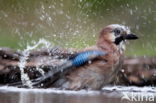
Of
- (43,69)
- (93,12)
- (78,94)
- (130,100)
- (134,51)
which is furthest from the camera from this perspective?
(93,12)

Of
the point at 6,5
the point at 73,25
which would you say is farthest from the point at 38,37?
the point at 6,5

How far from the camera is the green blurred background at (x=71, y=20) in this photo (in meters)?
11.6

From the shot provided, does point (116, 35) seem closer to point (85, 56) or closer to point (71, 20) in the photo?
point (85, 56)

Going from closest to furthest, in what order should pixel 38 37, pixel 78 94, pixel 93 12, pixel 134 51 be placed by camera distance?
1. pixel 78 94
2. pixel 134 51
3. pixel 38 37
4. pixel 93 12

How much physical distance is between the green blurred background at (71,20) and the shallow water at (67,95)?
353 centimetres

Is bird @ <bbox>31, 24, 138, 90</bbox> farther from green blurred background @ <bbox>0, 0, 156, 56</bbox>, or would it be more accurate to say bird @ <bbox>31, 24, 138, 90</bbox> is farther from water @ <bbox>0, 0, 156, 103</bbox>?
green blurred background @ <bbox>0, 0, 156, 56</bbox>

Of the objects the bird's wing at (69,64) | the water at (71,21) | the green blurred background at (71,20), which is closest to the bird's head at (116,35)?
the bird's wing at (69,64)

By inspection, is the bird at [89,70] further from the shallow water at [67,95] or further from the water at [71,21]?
the water at [71,21]

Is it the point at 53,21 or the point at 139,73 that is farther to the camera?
the point at 53,21

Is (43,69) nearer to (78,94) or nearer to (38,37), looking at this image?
(78,94)

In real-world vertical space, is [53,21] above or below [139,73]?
above

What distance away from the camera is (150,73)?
8188 millimetres

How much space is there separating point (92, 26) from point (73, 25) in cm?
37

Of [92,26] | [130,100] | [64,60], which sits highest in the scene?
[92,26]
